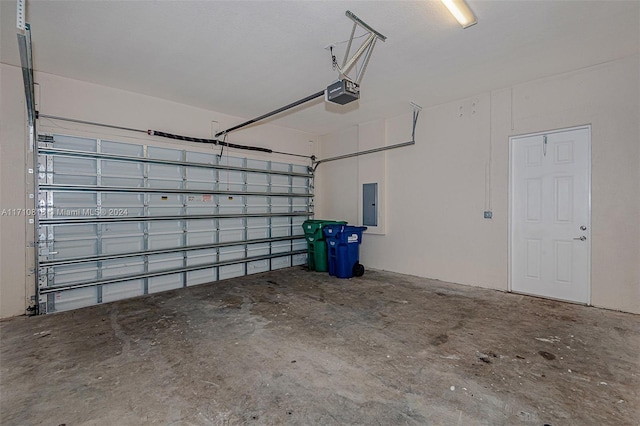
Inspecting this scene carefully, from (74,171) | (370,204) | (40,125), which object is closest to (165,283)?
(74,171)

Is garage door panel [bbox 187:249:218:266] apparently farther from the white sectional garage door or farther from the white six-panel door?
the white six-panel door

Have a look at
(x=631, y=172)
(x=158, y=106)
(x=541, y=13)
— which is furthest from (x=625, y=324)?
(x=158, y=106)

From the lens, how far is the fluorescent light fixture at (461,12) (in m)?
2.51

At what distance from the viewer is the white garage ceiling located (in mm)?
2705

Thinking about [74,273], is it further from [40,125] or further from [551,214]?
[551,214]

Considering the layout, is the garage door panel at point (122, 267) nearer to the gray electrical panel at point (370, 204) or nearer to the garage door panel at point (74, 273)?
the garage door panel at point (74, 273)

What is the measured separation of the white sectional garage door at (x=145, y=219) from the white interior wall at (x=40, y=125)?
0.51ft

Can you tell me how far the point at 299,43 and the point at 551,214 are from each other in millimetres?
4147

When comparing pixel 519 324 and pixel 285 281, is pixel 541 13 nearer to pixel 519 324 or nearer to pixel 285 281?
pixel 519 324

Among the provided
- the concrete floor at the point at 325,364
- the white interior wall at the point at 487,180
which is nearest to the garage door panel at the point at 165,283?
the concrete floor at the point at 325,364

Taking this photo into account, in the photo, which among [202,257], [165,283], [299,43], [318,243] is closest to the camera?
[299,43]

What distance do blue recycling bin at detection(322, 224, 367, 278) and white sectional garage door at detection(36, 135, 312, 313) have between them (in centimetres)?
131

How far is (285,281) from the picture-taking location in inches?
215

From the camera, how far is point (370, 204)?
6.41m
